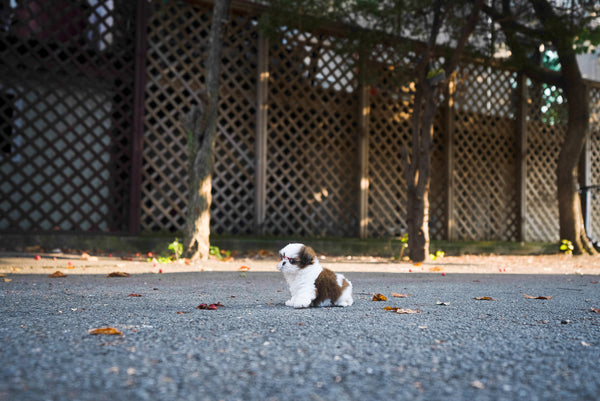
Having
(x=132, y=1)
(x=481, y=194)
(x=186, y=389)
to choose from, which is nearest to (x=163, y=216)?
(x=132, y=1)

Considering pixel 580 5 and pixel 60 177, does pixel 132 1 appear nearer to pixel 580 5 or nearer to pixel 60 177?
pixel 60 177

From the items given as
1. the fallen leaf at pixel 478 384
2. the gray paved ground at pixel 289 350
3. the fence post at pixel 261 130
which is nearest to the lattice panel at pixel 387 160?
the fence post at pixel 261 130

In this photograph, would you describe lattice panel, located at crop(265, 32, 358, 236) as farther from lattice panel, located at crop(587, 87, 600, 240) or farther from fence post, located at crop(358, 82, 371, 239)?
lattice panel, located at crop(587, 87, 600, 240)

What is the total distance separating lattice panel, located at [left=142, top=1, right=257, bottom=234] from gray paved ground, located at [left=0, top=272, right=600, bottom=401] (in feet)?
13.1

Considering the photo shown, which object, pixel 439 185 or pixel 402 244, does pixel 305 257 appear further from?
pixel 439 185

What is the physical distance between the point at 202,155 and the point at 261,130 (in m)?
2.10

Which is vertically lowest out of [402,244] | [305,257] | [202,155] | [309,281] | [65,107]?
[402,244]

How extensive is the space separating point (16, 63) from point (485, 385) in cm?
652

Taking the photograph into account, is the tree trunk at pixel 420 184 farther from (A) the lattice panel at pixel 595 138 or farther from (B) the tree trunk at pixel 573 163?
(A) the lattice panel at pixel 595 138

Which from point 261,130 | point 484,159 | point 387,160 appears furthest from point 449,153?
point 261,130

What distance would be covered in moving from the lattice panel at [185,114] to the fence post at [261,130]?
0.14 metres

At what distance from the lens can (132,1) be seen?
655 cm

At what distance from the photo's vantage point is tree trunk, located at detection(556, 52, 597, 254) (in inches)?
274

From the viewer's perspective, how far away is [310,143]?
294 inches
